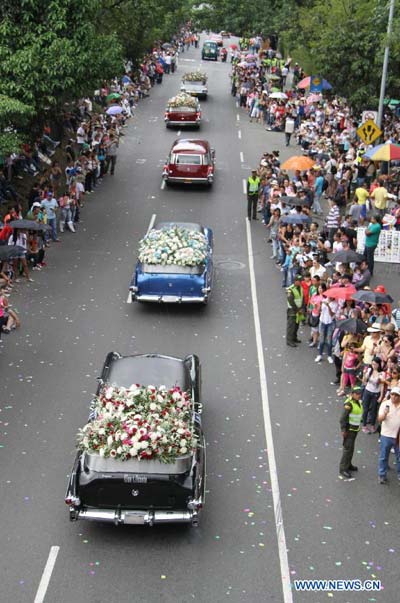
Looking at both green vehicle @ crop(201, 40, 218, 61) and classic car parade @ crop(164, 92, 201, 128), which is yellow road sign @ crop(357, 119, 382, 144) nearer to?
classic car parade @ crop(164, 92, 201, 128)

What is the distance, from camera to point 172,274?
19562 millimetres

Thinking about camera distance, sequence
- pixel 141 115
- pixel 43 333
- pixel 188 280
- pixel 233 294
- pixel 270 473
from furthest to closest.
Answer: pixel 141 115 < pixel 233 294 < pixel 188 280 < pixel 43 333 < pixel 270 473

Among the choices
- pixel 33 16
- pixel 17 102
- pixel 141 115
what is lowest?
pixel 141 115

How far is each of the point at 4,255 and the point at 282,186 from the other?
10.8 m

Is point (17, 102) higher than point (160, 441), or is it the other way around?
point (17, 102)

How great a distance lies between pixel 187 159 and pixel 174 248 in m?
12.1

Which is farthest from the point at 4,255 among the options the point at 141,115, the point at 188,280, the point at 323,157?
the point at 141,115

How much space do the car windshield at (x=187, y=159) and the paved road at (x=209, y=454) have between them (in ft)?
21.9

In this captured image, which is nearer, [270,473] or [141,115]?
[270,473]

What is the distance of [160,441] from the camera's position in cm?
1131

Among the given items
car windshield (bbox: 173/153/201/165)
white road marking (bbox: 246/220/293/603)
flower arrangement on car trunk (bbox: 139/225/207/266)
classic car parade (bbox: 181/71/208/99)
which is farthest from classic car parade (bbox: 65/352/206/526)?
classic car parade (bbox: 181/71/208/99)

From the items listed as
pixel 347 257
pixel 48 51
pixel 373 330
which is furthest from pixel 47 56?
pixel 373 330

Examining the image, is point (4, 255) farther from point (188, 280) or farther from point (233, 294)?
point (233, 294)

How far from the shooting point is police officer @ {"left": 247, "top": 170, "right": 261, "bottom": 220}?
27.2 meters
